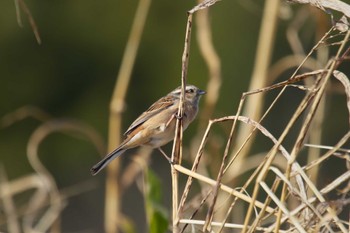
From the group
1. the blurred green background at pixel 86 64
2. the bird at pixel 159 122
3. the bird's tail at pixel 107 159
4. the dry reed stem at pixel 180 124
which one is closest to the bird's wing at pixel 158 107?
the bird at pixel 159 122

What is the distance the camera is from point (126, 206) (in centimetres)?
1277

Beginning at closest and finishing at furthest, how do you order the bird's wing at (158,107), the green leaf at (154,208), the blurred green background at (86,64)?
the green leaf at (154,208)
the bird's wing at (158,107)
the blurred green background at (86,64)

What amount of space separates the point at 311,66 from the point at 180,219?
1867 mm

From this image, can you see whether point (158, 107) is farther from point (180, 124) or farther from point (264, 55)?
point (180, 124)

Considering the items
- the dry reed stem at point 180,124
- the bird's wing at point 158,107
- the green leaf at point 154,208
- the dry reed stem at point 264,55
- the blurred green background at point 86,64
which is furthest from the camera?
the blurred green background at point 86,64

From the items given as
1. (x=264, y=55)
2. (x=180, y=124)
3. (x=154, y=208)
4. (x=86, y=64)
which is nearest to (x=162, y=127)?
(x=264, y=55)

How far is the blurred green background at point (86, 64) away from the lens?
45.2 feet

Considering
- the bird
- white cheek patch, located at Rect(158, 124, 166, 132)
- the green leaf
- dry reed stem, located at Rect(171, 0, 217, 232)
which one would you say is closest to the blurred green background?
the bird

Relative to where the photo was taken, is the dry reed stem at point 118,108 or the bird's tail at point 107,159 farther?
the dry reed stem at point 118,108

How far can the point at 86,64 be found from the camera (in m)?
15.1

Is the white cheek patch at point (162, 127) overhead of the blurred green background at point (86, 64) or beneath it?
overhead

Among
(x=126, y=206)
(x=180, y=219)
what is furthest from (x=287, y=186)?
(x=126, y=206)

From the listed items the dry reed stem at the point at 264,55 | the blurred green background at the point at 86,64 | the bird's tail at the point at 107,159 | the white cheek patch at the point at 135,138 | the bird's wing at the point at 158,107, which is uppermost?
the dry reed stem at the point at 264,55

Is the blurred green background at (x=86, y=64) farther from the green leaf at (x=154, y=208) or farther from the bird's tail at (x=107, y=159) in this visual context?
the green leaf at (x=154, y=208)
